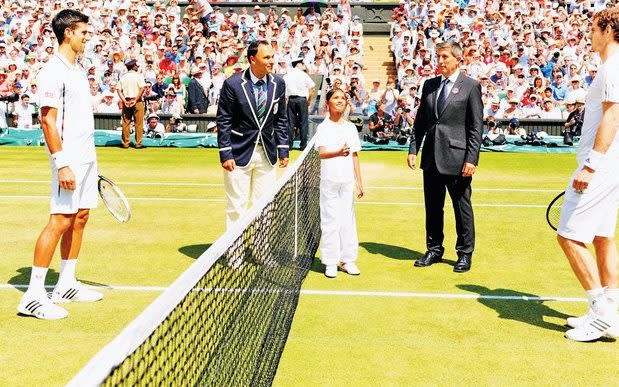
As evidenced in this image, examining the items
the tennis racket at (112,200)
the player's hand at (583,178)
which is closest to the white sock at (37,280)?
the tennis racket at (112,200)

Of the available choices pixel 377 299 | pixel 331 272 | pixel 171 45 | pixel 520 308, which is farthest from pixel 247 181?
pixel 171 45

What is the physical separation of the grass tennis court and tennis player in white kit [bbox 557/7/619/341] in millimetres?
360

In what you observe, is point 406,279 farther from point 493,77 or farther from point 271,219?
point 493,77

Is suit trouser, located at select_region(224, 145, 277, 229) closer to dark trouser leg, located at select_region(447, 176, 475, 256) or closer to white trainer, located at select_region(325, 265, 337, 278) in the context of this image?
white trainer, located at select_region(325, 265, 337, 278)

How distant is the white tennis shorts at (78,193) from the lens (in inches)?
257

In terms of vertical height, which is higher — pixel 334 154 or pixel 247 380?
pixel 334 154

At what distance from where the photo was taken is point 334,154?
26.4 feet

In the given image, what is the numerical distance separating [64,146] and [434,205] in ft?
13.2

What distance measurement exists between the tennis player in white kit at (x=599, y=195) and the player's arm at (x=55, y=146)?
13.0 ft

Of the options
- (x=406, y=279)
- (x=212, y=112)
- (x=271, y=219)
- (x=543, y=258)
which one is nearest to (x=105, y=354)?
(x=271, y=219)

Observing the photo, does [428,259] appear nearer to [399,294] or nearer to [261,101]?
[399,294]

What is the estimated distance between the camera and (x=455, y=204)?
842 cm

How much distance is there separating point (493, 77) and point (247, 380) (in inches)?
875

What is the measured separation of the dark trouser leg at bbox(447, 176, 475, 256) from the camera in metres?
8.34
